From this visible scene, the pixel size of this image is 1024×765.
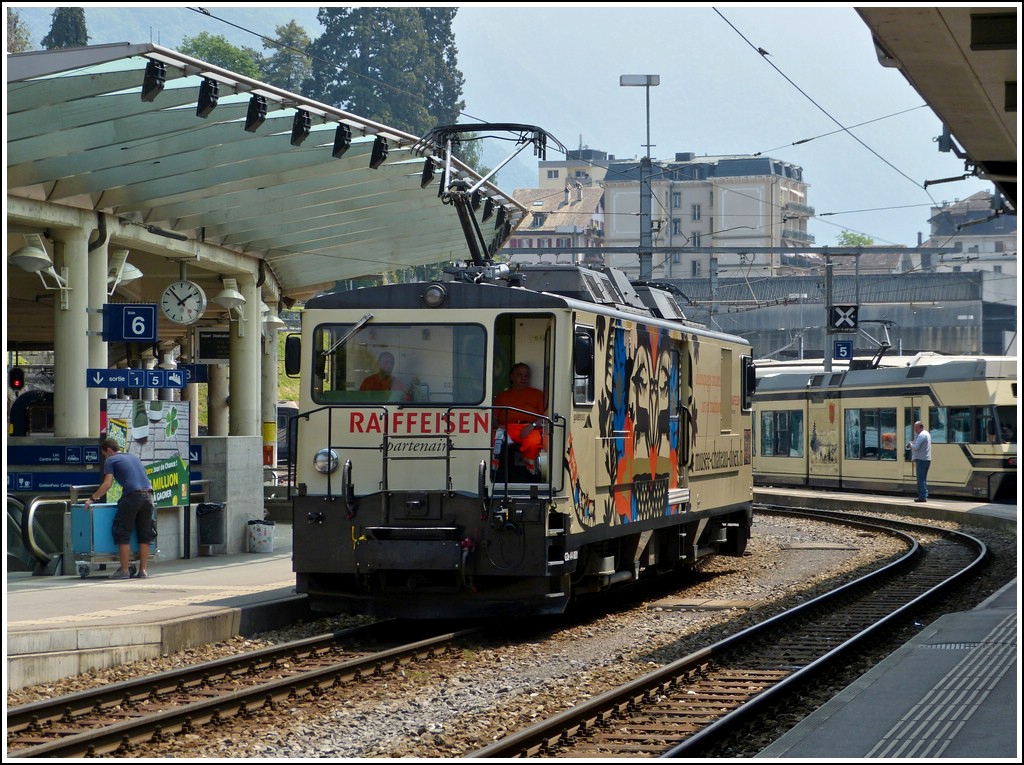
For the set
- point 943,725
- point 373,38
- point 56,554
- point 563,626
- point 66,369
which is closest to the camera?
point 943,725

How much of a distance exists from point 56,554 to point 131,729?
8.29 m

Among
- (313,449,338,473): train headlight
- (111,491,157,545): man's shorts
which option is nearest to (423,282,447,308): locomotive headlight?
(313,449,338,473): train headlight

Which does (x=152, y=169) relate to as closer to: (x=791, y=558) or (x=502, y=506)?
(x=502, y=506)

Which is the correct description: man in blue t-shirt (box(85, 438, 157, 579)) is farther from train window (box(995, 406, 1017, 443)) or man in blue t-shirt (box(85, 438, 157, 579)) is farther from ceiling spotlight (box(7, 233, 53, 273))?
train window (box(995, 406, 1017, 443))

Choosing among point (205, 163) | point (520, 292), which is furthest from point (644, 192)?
point (520, 292)

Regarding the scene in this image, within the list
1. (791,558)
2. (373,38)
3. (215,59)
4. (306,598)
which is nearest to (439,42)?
(373,38)

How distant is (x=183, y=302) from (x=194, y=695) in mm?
13855

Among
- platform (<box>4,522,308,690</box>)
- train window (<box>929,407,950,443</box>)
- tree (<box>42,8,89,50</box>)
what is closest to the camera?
platform (<box>4,522,308,690</box>)

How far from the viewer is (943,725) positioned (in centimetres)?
852

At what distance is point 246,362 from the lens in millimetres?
26250

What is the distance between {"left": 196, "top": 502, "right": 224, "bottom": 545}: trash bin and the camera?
18.4 m

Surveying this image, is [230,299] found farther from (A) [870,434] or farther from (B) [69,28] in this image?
(B) [69,28]

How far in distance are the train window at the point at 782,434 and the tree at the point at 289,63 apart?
62330 mm

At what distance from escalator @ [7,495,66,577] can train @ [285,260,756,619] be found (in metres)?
4.52
